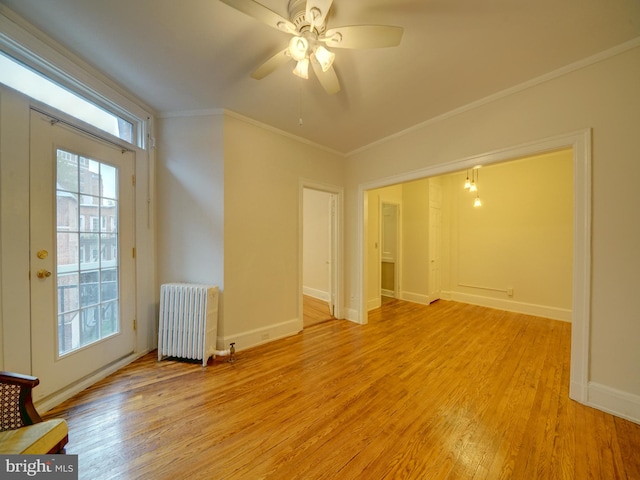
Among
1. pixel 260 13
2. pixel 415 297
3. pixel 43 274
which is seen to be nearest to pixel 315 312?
pixel 415 297

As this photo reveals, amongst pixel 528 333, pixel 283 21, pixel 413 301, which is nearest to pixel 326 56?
pixel 283 21

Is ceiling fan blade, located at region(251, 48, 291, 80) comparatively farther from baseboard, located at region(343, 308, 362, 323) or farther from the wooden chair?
baseboard, located at region(343, 308, 362, 323)

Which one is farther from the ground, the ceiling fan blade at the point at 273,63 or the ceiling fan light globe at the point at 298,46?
the ceiling fan blade at the point at 273,63

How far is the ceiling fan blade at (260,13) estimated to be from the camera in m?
1.15

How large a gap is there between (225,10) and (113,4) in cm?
69

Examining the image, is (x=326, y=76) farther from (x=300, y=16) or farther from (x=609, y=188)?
(x=609, y=188)

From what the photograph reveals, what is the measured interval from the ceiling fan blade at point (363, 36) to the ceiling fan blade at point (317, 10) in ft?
0.28

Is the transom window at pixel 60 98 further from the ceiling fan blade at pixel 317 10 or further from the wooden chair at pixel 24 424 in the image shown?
the ceiling fan blade at pixel 317 10

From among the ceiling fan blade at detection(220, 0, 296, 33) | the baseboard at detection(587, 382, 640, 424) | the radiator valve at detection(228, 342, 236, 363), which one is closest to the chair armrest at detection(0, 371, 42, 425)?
the radiator valve at detection(228, 342, 236, 363)

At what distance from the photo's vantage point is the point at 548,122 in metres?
2.01

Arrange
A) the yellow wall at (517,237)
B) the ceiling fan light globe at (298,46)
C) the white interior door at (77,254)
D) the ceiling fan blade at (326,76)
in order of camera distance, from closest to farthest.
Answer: the ceiling fan light globe at (298,46) < the ceiling fan blade at (326,76) < the white interior door at (77,254) < the yellow wall at (517,237)

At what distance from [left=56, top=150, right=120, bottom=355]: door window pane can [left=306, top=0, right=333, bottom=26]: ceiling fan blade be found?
7.25 feet

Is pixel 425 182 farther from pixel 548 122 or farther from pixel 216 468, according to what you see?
pixel 216 468

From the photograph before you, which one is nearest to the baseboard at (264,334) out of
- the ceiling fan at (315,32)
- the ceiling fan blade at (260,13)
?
the ceiling fan at (315,32)
